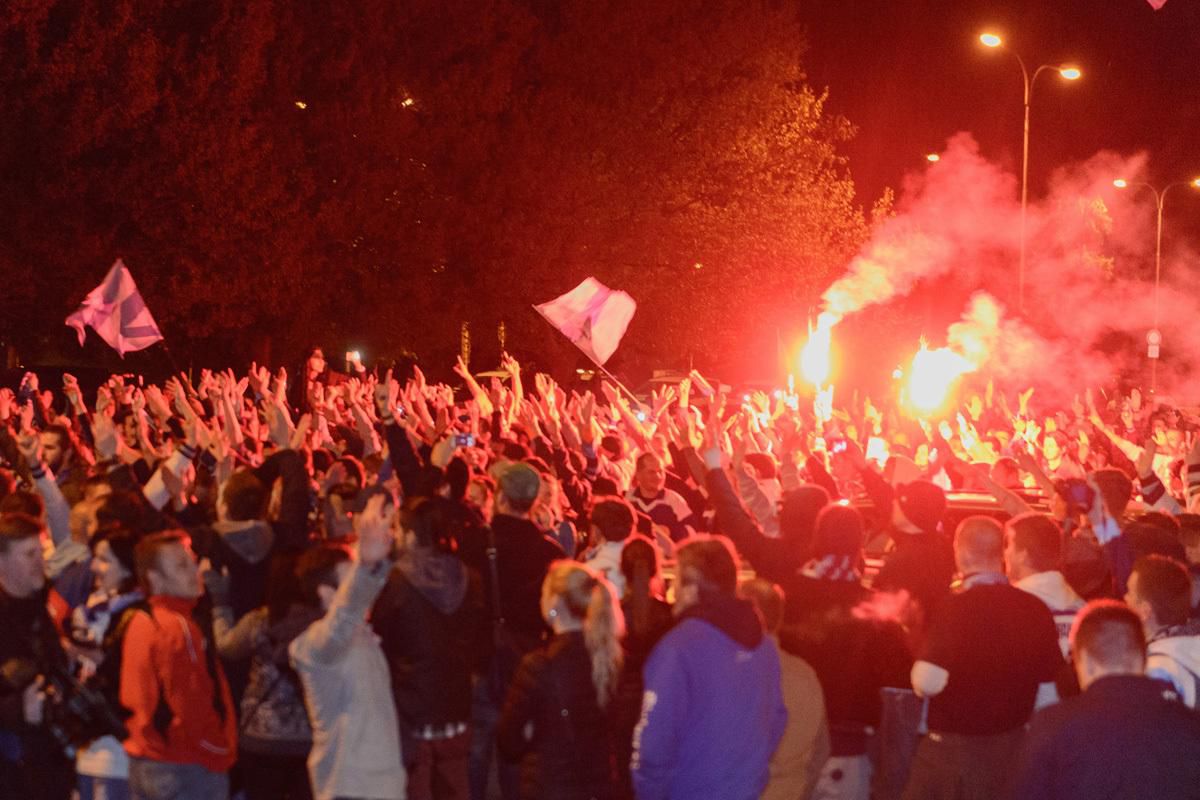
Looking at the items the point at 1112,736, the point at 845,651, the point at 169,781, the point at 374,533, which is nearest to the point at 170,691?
the point at 169,781

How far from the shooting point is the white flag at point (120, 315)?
16.9m

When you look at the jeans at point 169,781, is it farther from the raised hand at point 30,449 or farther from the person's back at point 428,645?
the raised hand at point 30,449

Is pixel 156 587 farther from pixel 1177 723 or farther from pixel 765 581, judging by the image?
pixel 1177 723

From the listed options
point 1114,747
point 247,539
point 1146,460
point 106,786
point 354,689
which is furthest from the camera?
point 1146,460

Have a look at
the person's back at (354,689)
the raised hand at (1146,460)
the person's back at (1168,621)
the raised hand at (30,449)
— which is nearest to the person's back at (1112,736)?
the person's back at (1168,621)

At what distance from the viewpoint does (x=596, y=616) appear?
18.4ft

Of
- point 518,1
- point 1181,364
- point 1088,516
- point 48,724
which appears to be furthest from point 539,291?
point 1181,364

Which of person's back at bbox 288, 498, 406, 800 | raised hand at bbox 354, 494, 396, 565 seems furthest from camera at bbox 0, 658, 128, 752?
raised hand at bbox 354, 494, 396, 565

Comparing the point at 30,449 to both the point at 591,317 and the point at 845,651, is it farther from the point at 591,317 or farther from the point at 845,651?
the point at 591,317

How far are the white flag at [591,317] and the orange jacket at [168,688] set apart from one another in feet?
28.6

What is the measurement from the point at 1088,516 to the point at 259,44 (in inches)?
870

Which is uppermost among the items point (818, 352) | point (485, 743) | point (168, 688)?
point (818, 352)

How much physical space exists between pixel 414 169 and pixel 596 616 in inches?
1011

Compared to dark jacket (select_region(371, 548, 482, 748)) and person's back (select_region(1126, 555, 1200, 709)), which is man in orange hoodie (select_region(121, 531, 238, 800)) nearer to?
dark jacket (select_region(371, 548, 482, 748))
